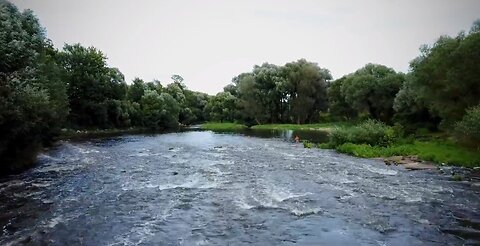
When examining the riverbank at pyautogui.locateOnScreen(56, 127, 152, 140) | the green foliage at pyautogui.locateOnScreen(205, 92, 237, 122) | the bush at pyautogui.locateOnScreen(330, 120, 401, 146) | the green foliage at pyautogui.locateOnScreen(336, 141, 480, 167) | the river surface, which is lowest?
the river surface

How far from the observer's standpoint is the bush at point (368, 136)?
44.7 m

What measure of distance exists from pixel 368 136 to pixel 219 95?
90.4 metres

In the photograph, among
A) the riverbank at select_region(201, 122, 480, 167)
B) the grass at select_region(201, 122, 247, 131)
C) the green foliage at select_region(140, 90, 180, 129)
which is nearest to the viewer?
the riverbank at select_region(201, 122, 480, 167)

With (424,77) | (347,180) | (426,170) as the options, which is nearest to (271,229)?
(347,180)

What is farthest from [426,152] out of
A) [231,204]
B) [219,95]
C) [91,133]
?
[219,95]

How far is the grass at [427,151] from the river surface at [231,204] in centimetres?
587

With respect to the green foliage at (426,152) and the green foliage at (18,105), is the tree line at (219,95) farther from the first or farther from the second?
the green foliage at (426,152)

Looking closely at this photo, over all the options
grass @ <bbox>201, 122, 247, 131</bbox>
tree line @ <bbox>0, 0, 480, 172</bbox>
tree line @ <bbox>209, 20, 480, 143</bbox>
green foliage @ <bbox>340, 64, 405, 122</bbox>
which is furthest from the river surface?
grass @ <bbox>201, 122, 247, 131</bbox>

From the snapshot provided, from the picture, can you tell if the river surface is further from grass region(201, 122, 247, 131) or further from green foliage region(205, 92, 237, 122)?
green foliage region(205, 92, 237, 122)

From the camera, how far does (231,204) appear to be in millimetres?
20109

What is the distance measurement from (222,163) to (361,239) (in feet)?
67.6

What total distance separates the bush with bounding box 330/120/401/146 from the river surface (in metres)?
12.5

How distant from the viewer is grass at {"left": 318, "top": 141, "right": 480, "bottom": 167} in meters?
33.9

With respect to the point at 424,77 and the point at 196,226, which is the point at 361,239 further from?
the point at 424,77
